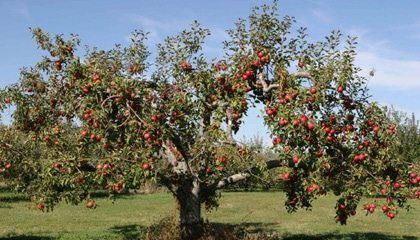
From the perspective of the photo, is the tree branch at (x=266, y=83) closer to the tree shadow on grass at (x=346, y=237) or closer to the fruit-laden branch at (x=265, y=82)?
the fruit-laden branch at (x=265, y=82)

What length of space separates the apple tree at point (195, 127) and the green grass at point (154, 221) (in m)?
5.25

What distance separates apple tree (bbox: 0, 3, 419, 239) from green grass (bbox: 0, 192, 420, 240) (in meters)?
5.25

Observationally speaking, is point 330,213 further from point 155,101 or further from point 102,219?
point 155,101

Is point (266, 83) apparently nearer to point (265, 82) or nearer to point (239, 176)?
point (265, 82)

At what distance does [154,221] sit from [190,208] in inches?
248

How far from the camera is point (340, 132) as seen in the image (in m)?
12.0

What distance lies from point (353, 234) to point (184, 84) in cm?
1141

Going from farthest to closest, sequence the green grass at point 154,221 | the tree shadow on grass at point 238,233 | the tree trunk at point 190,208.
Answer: the green grass at point 154,221
the tree shadow on grass at point 238,233
the tree trunk at point 190,208

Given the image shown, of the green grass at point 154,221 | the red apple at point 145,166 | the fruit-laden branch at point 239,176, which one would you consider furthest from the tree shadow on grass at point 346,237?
the red apple at point 145,166

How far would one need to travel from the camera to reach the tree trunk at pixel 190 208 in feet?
49.0

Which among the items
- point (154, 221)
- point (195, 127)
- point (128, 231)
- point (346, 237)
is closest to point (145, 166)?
point (195, 127)

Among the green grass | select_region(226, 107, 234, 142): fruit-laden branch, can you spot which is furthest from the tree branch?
the green grass

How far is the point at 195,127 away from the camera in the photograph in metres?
13.5

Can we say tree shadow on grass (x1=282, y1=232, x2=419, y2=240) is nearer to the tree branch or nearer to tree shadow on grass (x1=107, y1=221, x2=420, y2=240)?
tree shadow on grass (x1=107, y1=221, x2=420, y2=240)
